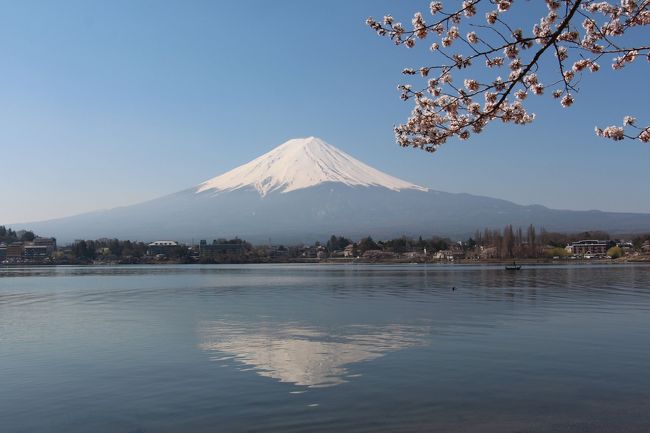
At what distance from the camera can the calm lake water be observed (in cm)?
804

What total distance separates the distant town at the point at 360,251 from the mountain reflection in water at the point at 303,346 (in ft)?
298

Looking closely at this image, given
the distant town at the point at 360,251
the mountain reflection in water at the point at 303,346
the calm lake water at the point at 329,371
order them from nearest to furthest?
the calm lake water at the point at 329,371 → the mountain reflection in water at the point at 303,346 → the distant town at the point at 360,251

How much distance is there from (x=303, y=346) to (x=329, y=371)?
2852mm

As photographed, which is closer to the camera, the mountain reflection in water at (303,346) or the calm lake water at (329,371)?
the calm lake water at (329,371)

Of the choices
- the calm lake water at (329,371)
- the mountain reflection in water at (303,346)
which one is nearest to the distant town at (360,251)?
the calm lake water at (329,371)

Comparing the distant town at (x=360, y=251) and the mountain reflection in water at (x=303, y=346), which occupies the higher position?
the distant town at (x=360, y=251)

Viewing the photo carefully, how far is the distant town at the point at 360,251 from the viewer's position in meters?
107

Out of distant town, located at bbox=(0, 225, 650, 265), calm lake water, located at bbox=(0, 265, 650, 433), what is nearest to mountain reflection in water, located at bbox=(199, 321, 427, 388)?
calm lake water, located at bbox=(0, 265, 650, 433)

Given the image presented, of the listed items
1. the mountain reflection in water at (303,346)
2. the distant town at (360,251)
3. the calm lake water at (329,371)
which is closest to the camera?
the calm lake water at (329,371)

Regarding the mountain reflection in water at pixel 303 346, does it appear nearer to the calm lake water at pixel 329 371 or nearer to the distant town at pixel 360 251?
the calm lake water at pixel 329 371

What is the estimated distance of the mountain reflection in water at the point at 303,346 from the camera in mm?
10898

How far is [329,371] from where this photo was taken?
10953 millimetres

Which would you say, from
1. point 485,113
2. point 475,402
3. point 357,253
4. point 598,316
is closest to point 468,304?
point 598,316

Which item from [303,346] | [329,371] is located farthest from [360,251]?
[329,371]
